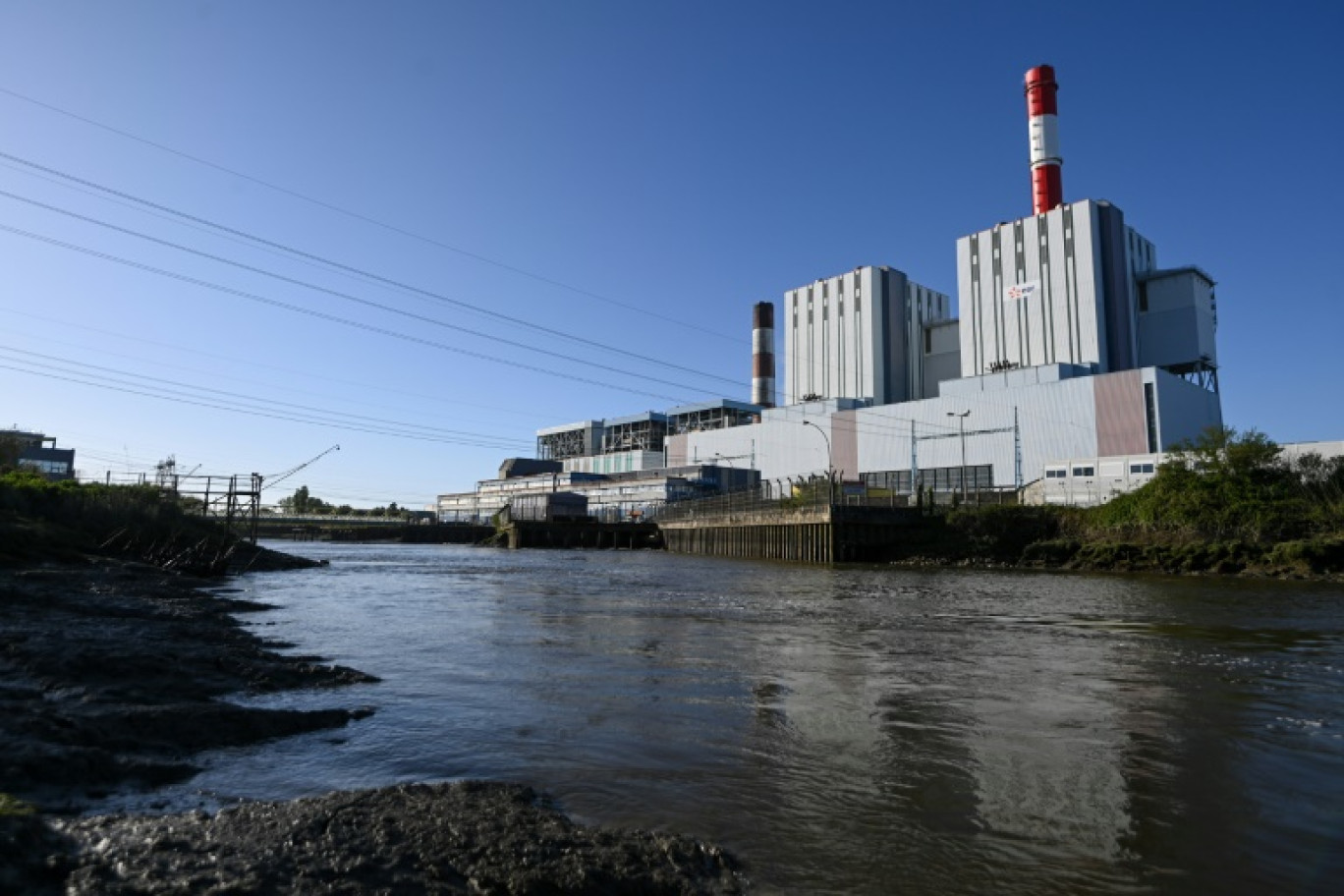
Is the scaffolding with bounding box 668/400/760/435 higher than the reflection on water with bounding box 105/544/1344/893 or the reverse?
higher

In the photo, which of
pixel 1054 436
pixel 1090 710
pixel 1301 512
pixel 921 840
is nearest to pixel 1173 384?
pixel 1054 436

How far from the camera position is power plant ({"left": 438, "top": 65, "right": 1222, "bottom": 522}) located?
61688 mm

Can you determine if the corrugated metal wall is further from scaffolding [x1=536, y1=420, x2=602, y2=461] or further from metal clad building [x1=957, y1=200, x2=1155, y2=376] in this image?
scaffolding [x1=536, y1=420, x2=602, y2=461]

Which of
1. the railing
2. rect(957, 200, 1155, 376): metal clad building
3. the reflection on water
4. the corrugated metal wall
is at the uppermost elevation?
rect(957, 200, 1155, 376): metal clad building

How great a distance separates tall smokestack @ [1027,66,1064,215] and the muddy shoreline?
81349mm

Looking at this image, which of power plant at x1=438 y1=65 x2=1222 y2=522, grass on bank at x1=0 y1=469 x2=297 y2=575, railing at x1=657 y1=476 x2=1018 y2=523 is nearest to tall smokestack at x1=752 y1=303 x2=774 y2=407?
power plant at x1=438 y1=65 x2=1222 y2=522

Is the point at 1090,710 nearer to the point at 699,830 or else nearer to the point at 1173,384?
the point at 699,830

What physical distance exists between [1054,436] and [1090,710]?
211 ft

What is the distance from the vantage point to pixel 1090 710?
23.9 feet

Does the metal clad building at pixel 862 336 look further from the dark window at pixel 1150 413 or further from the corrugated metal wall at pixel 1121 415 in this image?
the dark window at pixel 1150 413

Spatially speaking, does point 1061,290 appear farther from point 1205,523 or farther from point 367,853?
point 367,853

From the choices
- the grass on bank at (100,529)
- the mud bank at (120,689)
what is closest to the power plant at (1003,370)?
the grass on bank at (100,529)

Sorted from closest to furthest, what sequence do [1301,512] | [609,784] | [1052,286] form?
[609,784] → [1301,512] → [1052,286]

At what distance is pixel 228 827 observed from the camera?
3.67 metres
